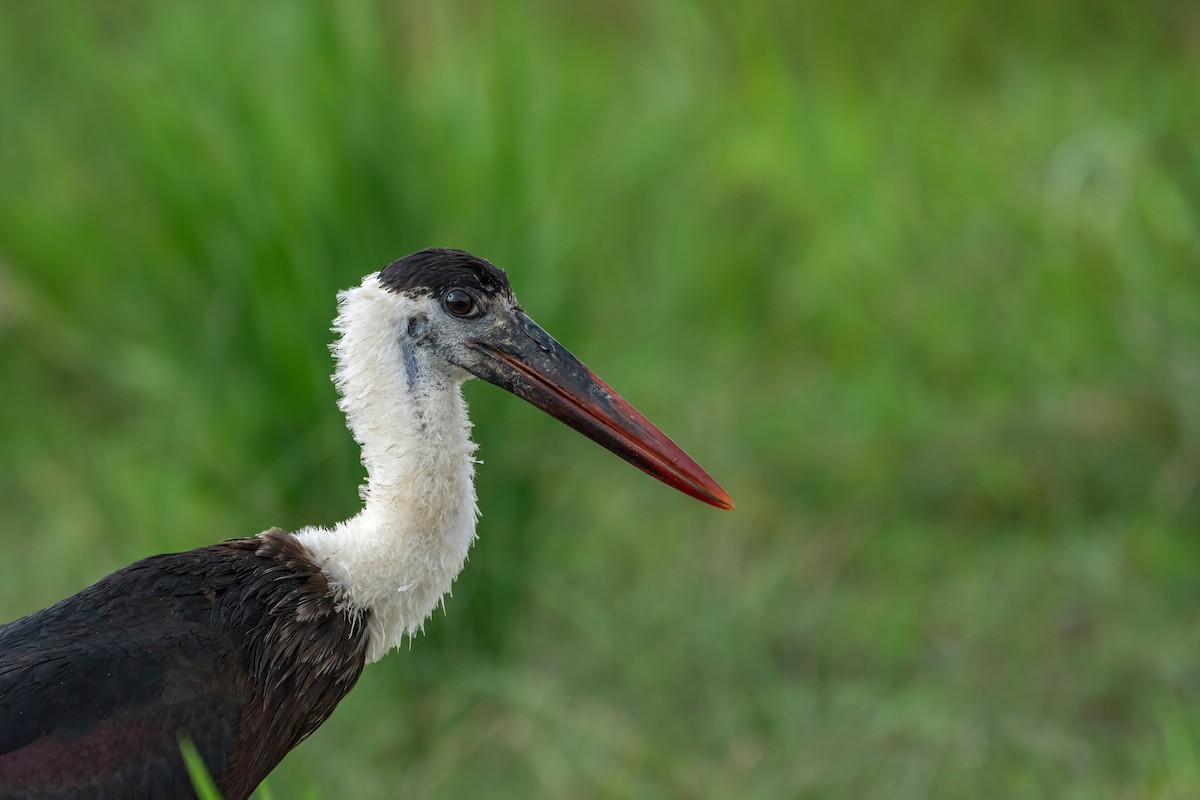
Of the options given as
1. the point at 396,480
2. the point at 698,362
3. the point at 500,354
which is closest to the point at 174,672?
the point at 396,480

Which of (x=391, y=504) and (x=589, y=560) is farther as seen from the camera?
(x=589, y=560)

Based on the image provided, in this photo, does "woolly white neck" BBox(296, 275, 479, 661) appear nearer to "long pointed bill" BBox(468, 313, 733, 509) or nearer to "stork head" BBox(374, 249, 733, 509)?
"stork head" BBox(374, 249, 733, 509)

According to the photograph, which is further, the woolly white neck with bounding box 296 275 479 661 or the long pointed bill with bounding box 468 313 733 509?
the long pointed bill with bounding box 468 313 733 509

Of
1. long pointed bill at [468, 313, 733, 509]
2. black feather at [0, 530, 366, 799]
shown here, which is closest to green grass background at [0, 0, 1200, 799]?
long pointed bill at [468, 313, 733, 509]

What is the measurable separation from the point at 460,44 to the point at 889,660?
8.35 feet

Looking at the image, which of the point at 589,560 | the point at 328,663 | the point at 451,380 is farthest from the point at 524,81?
the point at 328,663

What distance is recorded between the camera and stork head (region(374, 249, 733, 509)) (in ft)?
10.3

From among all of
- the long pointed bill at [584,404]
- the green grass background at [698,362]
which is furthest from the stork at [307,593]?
the green grass background at [698,362]

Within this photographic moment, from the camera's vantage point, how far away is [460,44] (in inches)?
230

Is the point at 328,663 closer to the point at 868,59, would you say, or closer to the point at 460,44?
the point at 460,44

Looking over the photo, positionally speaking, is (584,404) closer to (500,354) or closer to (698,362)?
(500,354)

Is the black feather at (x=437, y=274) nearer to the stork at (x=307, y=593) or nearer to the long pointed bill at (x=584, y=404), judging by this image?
the stork at (x=307, y=593)

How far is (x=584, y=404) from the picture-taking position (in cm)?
322

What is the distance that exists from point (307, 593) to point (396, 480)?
25 cm
